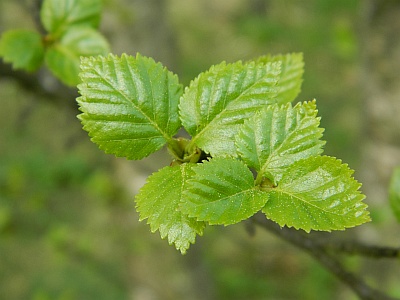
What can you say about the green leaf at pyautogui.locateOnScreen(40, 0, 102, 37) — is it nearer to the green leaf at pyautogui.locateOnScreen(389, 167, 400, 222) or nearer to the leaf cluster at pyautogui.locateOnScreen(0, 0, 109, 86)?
the leaf cluster at pyautogui.locateOnScreen(0, 0, 109, 86)

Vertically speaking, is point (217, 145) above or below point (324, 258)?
above

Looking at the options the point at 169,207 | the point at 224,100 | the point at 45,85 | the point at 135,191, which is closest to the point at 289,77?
the point at 224,100

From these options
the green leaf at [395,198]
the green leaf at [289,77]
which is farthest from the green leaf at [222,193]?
the green leaf at [395,198]

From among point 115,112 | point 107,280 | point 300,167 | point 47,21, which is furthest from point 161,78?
point 107,280

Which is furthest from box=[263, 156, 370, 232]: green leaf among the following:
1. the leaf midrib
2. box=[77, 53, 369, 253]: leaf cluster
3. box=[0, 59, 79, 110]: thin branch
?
box=[0, 59, 79, 110]: thin branch

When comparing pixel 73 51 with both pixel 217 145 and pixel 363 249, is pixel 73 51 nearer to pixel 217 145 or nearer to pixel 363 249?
pixel 217 145

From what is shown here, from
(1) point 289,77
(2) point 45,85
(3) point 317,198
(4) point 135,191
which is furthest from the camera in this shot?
(4) point 135,191

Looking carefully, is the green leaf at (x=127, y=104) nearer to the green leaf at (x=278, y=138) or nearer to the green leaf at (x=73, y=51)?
the green leaf at (x=278, y=138)
